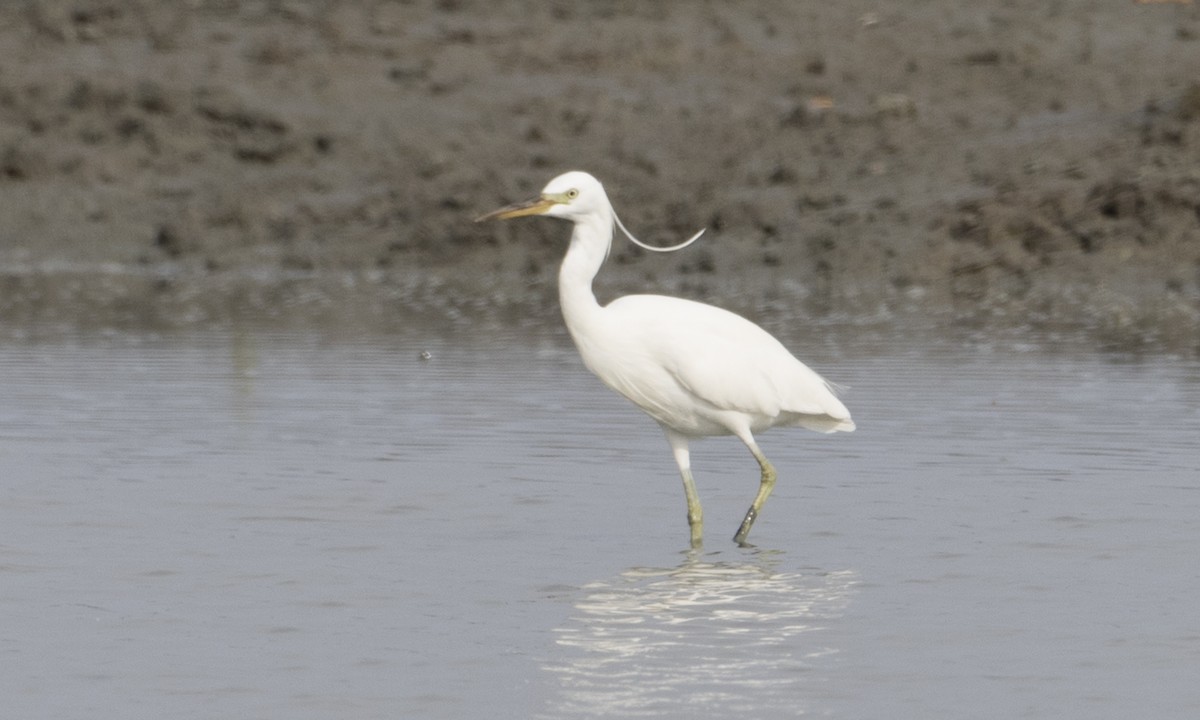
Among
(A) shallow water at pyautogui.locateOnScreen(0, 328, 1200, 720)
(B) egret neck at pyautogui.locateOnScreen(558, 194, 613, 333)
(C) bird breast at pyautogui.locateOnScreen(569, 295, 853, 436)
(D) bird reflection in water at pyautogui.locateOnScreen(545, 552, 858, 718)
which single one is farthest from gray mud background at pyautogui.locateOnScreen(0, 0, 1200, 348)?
(D) bird reflection in water at pyautogui.locateOnScreen(545, 552, 858, 718)

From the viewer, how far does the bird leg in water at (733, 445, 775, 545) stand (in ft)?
29.8

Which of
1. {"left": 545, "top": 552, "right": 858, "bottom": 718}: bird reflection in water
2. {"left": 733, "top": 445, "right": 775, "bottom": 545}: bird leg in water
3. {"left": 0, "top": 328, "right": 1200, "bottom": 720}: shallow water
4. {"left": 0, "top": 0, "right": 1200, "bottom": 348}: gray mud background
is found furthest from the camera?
{"left": 0, "top": 0, "right": 1200, "bottom": 348}: gray mud background

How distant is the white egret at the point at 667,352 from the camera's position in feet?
29.4

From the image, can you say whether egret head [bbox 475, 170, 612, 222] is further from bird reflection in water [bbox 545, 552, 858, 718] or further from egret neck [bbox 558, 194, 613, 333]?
bird reflection in water [bbox 545, 552, 858, 718]

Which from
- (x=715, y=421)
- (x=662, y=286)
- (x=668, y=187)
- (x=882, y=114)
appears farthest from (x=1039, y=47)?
(x=715, y=421)

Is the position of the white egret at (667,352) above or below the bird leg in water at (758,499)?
above

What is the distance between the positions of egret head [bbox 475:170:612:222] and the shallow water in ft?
4.08

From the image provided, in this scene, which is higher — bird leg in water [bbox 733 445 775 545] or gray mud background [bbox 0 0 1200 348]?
gray mud background [bbox 0 0 1200 348]

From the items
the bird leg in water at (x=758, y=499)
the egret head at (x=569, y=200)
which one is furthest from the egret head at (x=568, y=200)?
the bird leg in water at (x=758, y=499)

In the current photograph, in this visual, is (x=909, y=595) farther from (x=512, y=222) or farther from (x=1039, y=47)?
(x=1039, y=47)

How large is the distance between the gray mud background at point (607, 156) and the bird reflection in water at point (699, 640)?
8.72 metres

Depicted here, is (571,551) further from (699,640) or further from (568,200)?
(699,640)

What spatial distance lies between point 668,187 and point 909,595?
14902 millimetres

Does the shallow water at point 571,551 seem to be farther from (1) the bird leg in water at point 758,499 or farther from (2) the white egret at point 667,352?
(2) the white egret at point 667,352
